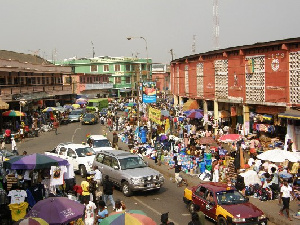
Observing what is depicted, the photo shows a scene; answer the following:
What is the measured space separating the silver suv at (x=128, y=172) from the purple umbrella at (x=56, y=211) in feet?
21.9

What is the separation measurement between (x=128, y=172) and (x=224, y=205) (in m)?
5.60

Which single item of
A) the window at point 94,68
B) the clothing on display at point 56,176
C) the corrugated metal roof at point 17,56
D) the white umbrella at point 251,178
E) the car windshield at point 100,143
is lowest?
the white umbrella at point 251,178

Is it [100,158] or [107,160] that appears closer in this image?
[107,160]

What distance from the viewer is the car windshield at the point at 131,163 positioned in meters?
18.2

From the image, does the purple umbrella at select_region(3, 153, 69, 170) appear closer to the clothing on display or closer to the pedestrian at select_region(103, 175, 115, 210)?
the clothing on display

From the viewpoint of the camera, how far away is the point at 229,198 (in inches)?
541

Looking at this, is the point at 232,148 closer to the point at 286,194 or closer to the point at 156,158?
the point at 156,158

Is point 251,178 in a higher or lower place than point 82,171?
higher

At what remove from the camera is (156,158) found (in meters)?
25.7

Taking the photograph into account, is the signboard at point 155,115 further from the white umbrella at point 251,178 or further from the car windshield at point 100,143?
the white umbrella at point 251,178

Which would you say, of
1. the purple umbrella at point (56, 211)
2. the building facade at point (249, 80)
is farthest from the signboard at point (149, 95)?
the purple umbrella at point (56, 211)

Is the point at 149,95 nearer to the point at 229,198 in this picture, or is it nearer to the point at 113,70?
the point at 229,198

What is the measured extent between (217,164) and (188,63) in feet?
84.0

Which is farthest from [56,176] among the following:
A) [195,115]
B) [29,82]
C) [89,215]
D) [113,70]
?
[113,70]
